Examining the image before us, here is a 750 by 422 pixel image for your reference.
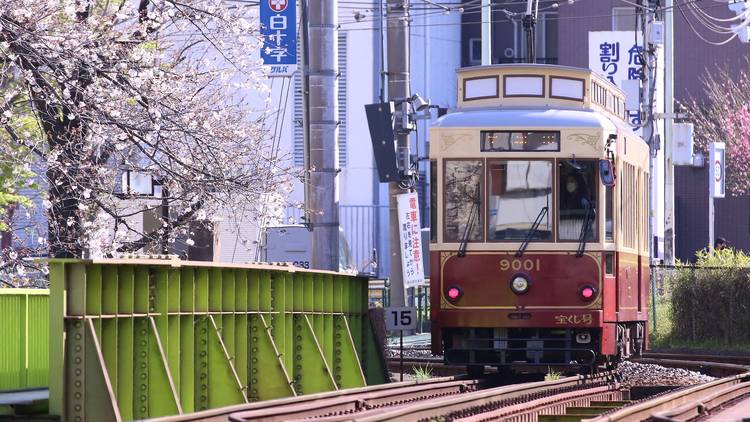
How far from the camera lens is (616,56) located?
110 feet

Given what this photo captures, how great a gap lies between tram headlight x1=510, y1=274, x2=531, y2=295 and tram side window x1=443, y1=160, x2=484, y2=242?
0.57m

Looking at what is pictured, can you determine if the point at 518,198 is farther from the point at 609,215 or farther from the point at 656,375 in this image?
the point at 656,375

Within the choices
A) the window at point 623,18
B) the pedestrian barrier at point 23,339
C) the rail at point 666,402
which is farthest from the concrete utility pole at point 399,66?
the window at point 623,18

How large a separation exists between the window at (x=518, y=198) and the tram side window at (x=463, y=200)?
0.12 meters

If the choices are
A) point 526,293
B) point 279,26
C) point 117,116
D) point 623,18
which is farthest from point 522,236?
point 623,18

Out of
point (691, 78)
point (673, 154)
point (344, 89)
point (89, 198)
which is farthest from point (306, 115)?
point (691, 78)

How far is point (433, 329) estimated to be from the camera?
1697 centimetres

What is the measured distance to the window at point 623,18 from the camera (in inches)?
1922

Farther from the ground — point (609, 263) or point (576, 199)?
point (576, 199)

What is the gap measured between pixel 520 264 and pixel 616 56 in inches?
692

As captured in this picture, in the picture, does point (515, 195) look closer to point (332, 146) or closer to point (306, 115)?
point (332, 146)

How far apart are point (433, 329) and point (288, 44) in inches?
284

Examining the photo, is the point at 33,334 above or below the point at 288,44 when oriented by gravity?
below

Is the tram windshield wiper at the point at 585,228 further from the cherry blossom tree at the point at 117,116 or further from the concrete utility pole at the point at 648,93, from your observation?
the concrete utility pole at the point at 648,93
